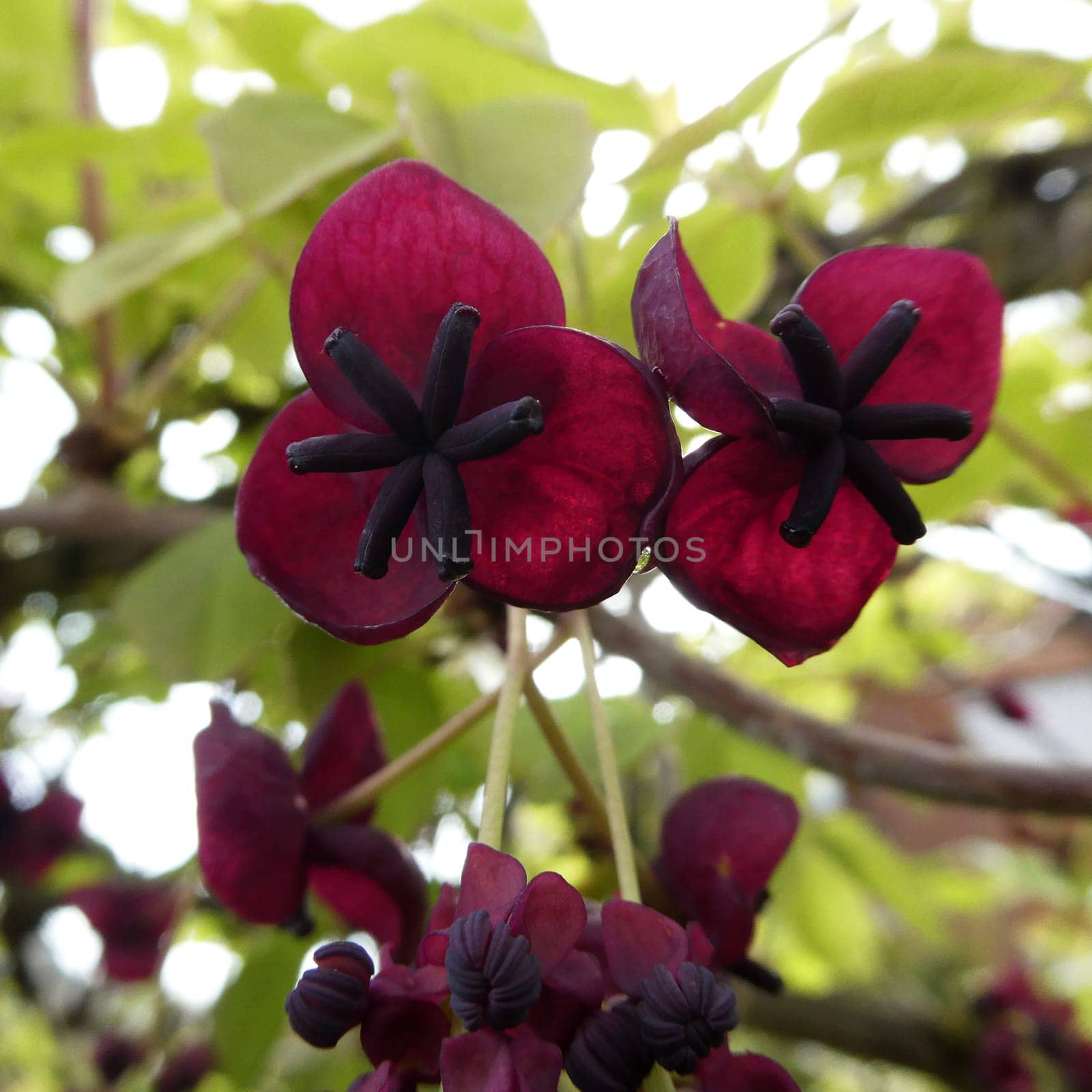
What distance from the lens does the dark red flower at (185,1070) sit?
0.82 m

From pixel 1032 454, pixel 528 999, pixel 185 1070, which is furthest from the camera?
pixel 185 1070

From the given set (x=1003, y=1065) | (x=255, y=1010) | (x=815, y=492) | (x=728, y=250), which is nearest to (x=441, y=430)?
(x=815, y=492)

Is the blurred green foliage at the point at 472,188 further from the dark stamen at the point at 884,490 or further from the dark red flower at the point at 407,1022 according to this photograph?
the dark red flower at the point at 407,1022

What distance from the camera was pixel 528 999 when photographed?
249 millimetres

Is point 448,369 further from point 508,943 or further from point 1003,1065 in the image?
point 1003,1065

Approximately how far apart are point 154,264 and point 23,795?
72 centimetres

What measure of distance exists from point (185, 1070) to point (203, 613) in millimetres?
533

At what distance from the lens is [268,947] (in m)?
0.63

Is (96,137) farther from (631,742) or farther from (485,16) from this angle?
(631,742)

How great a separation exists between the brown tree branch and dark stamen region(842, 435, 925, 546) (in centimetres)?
32

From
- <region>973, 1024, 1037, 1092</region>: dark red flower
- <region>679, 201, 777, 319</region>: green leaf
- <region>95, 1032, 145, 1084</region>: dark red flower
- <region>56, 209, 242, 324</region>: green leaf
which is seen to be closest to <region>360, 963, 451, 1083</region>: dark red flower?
<region>56, 209, 242, 324</region>: green leaf

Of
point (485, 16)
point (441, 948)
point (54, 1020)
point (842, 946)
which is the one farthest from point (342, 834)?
point (54, 1020)

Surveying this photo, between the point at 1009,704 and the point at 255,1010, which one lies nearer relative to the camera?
the point at 255,1010

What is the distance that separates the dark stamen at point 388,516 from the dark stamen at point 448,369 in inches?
0.6
